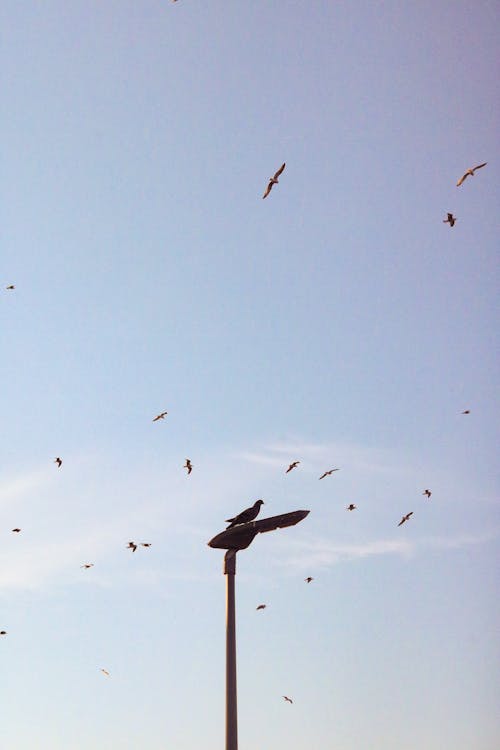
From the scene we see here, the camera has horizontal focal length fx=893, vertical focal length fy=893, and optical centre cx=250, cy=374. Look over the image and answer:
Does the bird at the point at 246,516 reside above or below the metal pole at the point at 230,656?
above

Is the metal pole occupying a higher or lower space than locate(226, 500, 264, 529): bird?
lower

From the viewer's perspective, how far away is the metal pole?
21875 millimetres

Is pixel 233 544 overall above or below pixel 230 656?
above

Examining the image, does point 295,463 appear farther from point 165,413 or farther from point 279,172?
point 279,172

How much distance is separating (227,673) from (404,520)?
1417cm

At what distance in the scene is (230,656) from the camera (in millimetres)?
22797

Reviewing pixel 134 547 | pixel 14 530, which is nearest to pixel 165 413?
pixel 134 547

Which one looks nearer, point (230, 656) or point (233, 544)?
point (230, 656)

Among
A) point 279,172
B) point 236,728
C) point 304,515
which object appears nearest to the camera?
point 236,728

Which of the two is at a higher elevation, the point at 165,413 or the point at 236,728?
the point at 165,413

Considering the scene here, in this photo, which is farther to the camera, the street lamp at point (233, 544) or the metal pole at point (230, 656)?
the street lamp at point (233, 544)

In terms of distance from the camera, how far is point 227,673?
22609 millimetres

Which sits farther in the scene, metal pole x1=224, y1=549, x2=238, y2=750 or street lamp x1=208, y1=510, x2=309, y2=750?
street lamp x1=208, y1=510, x2=309, y2=750

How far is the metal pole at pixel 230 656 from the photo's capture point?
21875 mm
